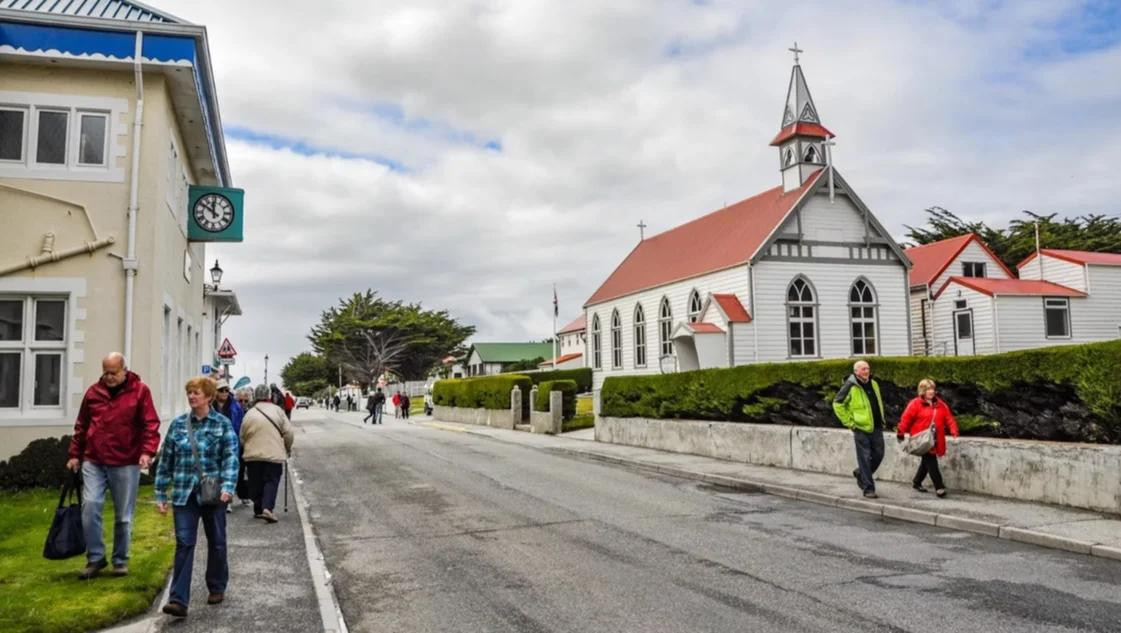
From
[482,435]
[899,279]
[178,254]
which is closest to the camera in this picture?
[178,254]

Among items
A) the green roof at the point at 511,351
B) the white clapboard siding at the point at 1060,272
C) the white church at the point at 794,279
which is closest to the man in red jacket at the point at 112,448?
the white church at the point at 794,279

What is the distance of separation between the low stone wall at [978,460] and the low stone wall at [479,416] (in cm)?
1535

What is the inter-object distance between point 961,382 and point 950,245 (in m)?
28.4

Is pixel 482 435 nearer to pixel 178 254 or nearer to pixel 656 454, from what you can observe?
pixel 656 454

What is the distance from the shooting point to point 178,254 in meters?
17.3

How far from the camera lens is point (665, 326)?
116 ft

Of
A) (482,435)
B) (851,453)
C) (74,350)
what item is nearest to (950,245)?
(482,435)

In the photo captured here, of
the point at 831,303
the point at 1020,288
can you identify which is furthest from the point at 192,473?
the point at 1020,288

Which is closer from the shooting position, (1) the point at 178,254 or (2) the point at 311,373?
(1) the point at 178,254

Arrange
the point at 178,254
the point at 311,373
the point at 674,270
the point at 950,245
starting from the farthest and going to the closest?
the point at 311,373 → the point at 950,245 → the point at 674,270 → the point at 178,254

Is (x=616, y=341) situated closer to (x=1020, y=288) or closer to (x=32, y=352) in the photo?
(x=1020, y=288)

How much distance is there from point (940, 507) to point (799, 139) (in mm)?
25098

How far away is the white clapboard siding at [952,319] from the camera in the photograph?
102ft

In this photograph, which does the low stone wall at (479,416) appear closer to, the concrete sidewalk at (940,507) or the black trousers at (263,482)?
the concrete sidewalk at (940,507)
